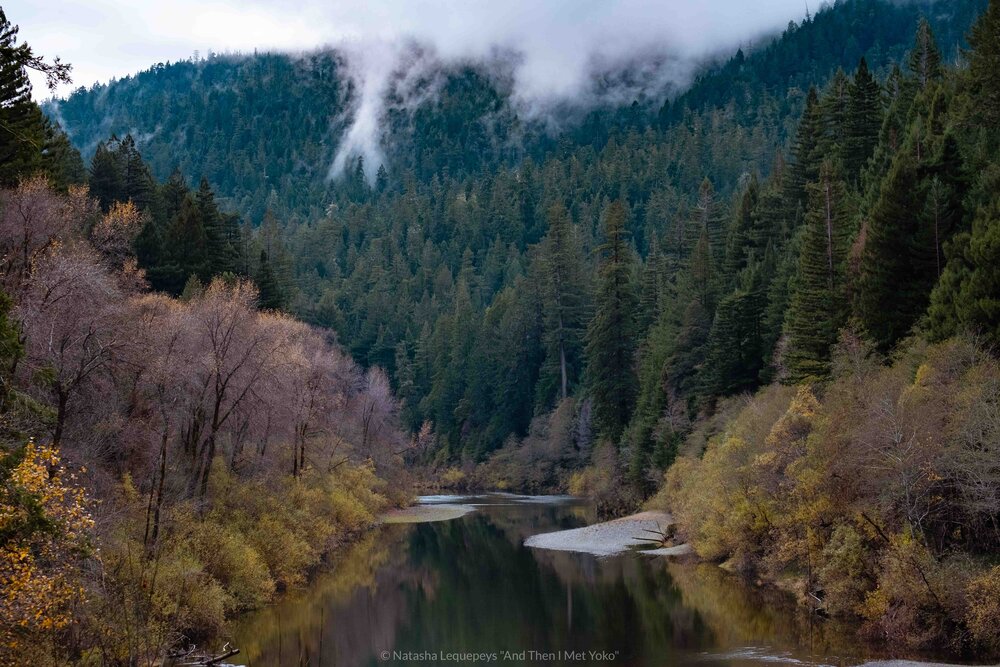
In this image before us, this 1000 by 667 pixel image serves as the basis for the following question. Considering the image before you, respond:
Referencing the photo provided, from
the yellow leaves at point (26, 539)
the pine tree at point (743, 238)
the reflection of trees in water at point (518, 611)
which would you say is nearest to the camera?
the yellow leaves at point (26, 539)

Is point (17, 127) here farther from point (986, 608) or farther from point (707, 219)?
point (707, 219)

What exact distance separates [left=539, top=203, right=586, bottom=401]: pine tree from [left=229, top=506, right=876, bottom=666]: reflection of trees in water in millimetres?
61377

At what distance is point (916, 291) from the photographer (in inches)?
1745

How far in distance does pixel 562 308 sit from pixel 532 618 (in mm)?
81748

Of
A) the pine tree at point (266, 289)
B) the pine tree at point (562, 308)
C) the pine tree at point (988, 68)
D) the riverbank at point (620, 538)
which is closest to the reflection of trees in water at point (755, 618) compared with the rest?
the riverbank at point (620, 538)

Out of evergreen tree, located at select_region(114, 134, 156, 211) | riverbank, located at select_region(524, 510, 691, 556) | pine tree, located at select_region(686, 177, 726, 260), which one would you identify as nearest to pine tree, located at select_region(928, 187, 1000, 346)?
riverbank, located at select_region(524, 510, 691, 556)

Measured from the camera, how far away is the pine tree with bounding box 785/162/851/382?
167 feet

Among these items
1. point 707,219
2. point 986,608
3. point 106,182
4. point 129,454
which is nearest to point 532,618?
point 986,608

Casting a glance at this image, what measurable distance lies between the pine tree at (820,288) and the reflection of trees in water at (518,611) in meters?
13.4

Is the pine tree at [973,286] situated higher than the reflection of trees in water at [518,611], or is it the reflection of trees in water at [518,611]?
the pine tree at [973,286]

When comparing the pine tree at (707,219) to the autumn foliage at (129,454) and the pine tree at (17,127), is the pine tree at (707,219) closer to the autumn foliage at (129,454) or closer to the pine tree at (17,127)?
the autumn foliage at (129,454)

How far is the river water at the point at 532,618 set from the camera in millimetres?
30250

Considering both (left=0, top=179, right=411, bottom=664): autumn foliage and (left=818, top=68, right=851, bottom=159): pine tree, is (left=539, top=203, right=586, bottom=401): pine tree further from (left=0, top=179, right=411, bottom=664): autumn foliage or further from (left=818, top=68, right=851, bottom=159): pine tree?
(left=0, top=179, right=411, bottom=664): autumn foliage

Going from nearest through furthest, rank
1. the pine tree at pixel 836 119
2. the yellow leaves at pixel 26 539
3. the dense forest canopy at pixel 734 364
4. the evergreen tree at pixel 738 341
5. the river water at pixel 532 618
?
1. the yellow leaves at pixel 26 539
2. the dense forest canopy at pixel 734 364
3. the river water at pixel 532 618
4. the evergreen tree at pixel 738 341
5. the pine tree at pixel 836 119
